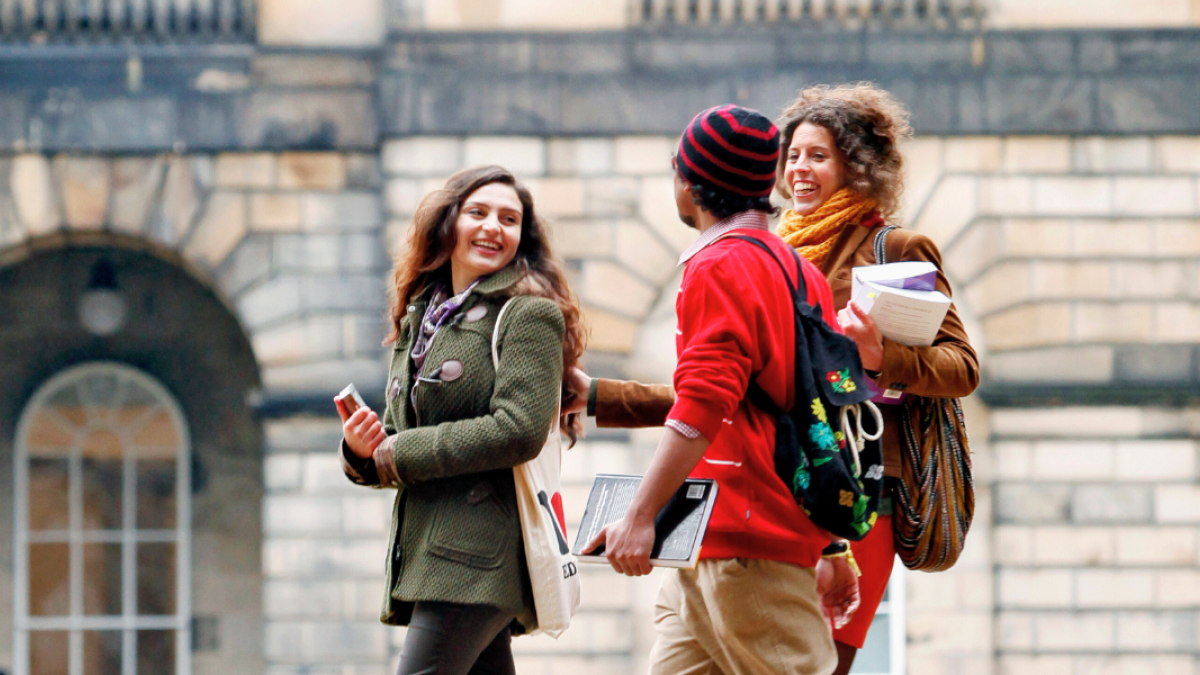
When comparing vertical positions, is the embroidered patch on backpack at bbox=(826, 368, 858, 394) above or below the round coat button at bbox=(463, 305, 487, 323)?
below

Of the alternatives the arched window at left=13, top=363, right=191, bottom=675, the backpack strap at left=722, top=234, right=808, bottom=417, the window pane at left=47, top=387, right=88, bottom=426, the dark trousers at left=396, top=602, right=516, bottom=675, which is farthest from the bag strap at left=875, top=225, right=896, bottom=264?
the window pane at left=47, top=387, right=88, bottom=426

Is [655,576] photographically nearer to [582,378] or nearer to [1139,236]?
[1139,236]

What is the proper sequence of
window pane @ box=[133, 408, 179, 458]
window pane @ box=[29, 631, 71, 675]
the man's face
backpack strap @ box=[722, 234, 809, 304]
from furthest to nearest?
window pane @ box=[133, 408, 179, 458]
window pane @ box=[29, 631, 71, 675]
the man's face
backpack strap @ box=[722, 234, 809, 304]

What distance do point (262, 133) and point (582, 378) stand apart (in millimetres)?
5146

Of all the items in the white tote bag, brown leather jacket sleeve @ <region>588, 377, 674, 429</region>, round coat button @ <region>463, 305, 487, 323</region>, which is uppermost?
round coat button @ <region>463, 305, 487, 323</region>

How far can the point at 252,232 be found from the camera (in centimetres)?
A: 769

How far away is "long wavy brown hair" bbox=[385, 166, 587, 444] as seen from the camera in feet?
9.70

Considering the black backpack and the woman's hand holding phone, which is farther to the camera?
the woman's hand holding phone

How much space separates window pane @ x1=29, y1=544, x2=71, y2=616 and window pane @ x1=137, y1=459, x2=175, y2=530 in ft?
1.75

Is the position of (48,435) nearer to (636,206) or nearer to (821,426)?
(636,206)

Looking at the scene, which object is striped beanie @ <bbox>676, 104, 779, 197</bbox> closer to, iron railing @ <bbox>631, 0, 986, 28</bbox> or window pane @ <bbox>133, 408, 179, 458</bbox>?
iron railing @ <bbox>631, 0, 986, 28</bbox>

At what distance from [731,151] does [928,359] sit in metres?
0.59

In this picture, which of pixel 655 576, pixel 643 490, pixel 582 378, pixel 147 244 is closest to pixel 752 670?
pixel 643 490

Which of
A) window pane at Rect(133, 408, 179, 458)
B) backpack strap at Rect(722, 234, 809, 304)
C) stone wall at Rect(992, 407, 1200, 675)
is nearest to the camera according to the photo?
backpack strap at Rect(722, 234, 809, 304)
